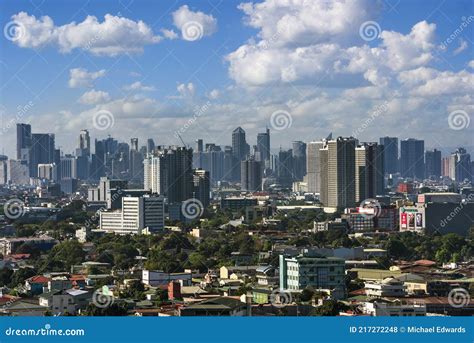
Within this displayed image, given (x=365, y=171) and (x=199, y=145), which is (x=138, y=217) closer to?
(x=365, y=171)

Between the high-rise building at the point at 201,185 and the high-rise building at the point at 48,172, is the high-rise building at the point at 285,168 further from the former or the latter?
the high-rise building at the point at 201,185

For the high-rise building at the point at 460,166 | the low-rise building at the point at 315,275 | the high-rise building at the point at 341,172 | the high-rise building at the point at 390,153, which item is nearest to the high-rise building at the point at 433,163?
the high-rise building at the point at 460,166

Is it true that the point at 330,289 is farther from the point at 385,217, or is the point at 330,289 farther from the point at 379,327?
the point at 385,217

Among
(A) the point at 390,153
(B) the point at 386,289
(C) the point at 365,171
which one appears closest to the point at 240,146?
(A) the point at 390,153

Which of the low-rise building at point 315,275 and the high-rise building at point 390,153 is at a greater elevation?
the high-rise building at point 390,153

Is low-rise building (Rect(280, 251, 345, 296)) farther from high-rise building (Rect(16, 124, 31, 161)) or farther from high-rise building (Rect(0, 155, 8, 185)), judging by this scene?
high-rise building (Rect(0, 155, 8, 185))

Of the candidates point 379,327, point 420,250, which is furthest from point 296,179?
point 379,327

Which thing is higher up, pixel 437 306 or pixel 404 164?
pixel 404 164
